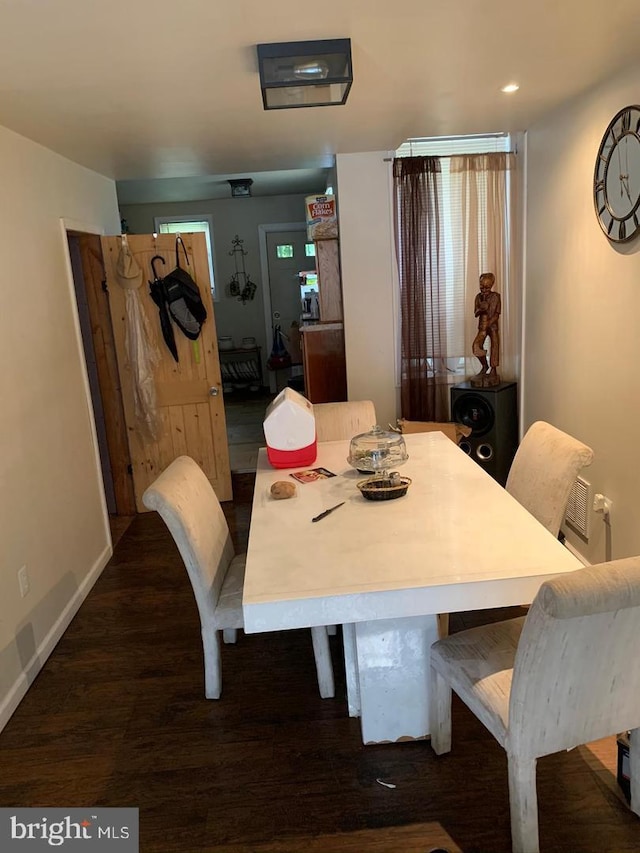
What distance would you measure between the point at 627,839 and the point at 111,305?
3.86 m

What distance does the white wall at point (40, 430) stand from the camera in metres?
2.56

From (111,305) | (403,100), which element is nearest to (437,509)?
(403,100)

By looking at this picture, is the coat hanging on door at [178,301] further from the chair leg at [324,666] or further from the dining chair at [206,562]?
the chair leg at [324,666]

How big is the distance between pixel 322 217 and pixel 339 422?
1.77 meters

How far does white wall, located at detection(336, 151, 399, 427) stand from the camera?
405cm

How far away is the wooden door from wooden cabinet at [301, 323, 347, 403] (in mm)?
624

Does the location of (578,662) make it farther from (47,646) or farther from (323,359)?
(323,359)

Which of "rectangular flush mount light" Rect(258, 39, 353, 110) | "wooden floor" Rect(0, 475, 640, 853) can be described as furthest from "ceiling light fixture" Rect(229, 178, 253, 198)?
"wooden floor" Rect(0, 475, 640, 853)

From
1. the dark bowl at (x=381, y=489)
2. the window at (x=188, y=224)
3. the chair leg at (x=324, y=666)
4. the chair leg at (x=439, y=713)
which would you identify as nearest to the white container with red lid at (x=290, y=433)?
the dark bowl at (x=381, y=489)

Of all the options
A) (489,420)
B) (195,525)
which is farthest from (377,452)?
(489,420)

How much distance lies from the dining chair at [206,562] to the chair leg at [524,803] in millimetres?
890

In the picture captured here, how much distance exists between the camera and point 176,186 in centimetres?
633

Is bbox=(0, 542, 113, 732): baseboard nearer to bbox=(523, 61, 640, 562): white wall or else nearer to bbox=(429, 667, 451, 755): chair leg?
bbox=(429, 667, 451, 755): chair leg

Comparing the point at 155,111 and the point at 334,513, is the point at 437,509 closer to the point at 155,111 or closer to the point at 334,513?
the point at 334,513
